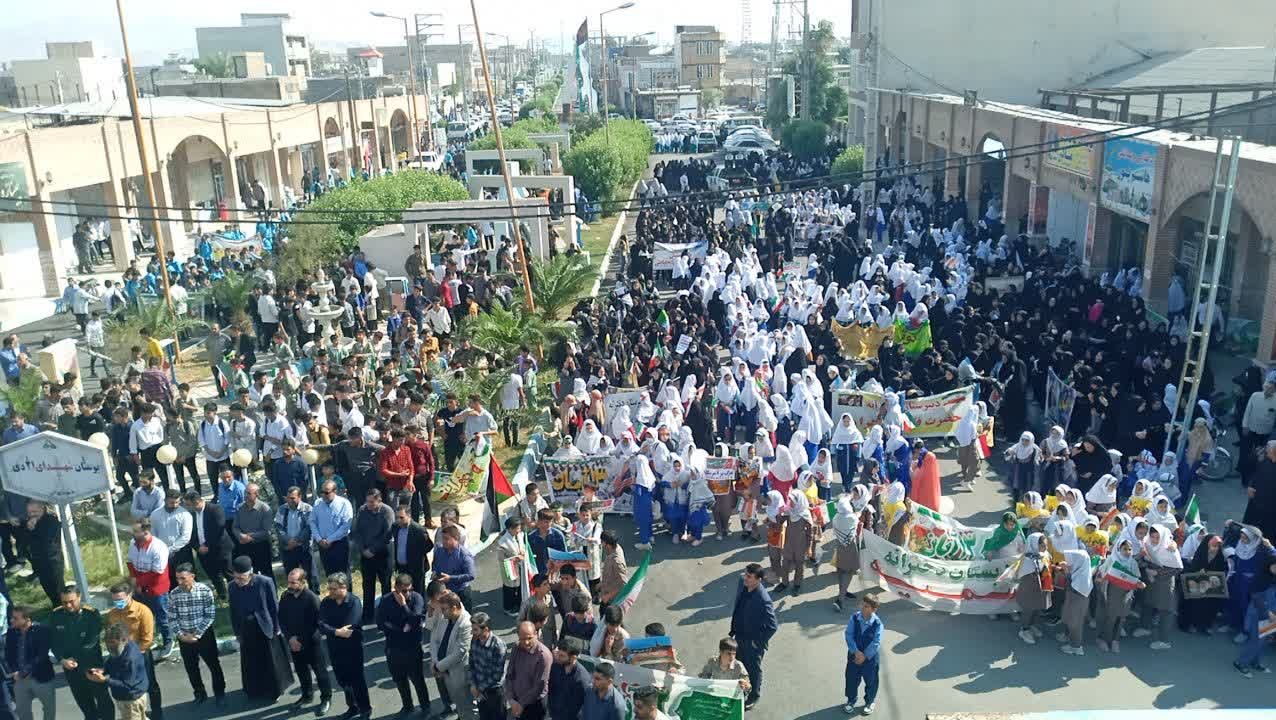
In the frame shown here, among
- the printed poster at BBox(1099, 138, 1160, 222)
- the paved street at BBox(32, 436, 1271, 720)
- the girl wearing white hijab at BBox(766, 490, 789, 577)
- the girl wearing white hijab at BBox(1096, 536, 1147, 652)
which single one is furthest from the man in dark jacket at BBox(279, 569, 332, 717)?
the printed poster at BBox(1099, 138, 1160, 222)

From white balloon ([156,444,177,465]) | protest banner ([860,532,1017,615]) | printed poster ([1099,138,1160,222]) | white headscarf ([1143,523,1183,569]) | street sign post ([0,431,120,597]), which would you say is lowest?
protest banner ([860,532,1017,615])

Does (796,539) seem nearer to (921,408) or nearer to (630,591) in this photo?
(630,591)

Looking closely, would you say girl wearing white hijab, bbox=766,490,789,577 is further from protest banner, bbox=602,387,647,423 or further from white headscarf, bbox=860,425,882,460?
protest banner, bbox=602,387,647,423

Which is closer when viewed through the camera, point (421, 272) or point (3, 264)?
point (421, 272)

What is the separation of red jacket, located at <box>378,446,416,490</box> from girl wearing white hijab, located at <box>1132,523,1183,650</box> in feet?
Answer: 23.2

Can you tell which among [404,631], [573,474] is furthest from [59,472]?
[573,474]

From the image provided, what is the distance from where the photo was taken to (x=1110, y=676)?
8820mm

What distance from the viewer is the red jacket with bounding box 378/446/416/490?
1114 centimetres

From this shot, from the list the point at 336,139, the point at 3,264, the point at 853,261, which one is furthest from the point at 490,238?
the point at 336,139

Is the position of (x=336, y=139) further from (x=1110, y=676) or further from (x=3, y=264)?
(x=1110, y=676)

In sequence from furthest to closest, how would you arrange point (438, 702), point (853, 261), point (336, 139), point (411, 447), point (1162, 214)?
1. point (336, 139)
2. point (853, 261)
3. point (1162, 214)
4. point (411, 447)
5. point (438, 702)

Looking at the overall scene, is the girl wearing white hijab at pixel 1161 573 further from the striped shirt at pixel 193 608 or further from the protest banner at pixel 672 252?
the protest banner at pixel 672 252

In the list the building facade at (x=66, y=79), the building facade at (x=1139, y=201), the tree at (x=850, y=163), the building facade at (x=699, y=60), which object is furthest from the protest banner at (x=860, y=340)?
the building facade at (x=699, y=60)

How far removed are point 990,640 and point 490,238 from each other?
61.0 feet
